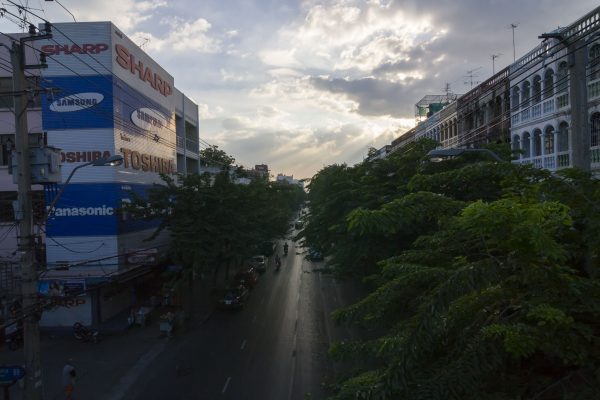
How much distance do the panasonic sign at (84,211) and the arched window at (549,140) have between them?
69.1ft

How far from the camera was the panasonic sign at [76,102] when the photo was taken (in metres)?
22.2

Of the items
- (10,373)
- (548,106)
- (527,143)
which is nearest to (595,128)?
(548,106)

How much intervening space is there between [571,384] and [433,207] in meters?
2.56

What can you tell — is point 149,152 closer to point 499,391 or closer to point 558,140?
point 558,140

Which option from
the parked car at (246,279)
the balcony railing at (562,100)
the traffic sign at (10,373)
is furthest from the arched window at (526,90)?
the traffic sign at (10,373)

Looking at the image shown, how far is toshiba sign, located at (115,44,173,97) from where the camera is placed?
76.9ft

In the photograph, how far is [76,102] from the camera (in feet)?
73.3

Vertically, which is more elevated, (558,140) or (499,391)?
(558,140)

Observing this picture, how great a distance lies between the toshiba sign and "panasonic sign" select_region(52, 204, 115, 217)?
7445mm

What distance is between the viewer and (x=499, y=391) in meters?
3.81

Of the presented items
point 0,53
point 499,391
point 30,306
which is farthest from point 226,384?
point 0,53

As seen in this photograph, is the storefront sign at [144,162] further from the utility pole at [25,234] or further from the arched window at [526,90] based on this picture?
the arched window at [526,90]

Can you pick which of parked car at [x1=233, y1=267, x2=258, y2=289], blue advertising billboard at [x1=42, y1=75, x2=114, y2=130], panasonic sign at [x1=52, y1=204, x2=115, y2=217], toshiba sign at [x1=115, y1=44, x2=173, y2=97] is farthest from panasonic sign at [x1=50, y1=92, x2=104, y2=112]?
parked car at [x1=233, y1=267, x2=258, y2=289]

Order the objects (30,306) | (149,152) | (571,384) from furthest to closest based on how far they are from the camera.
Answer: (149,152) < (30,306) < (571,384)
